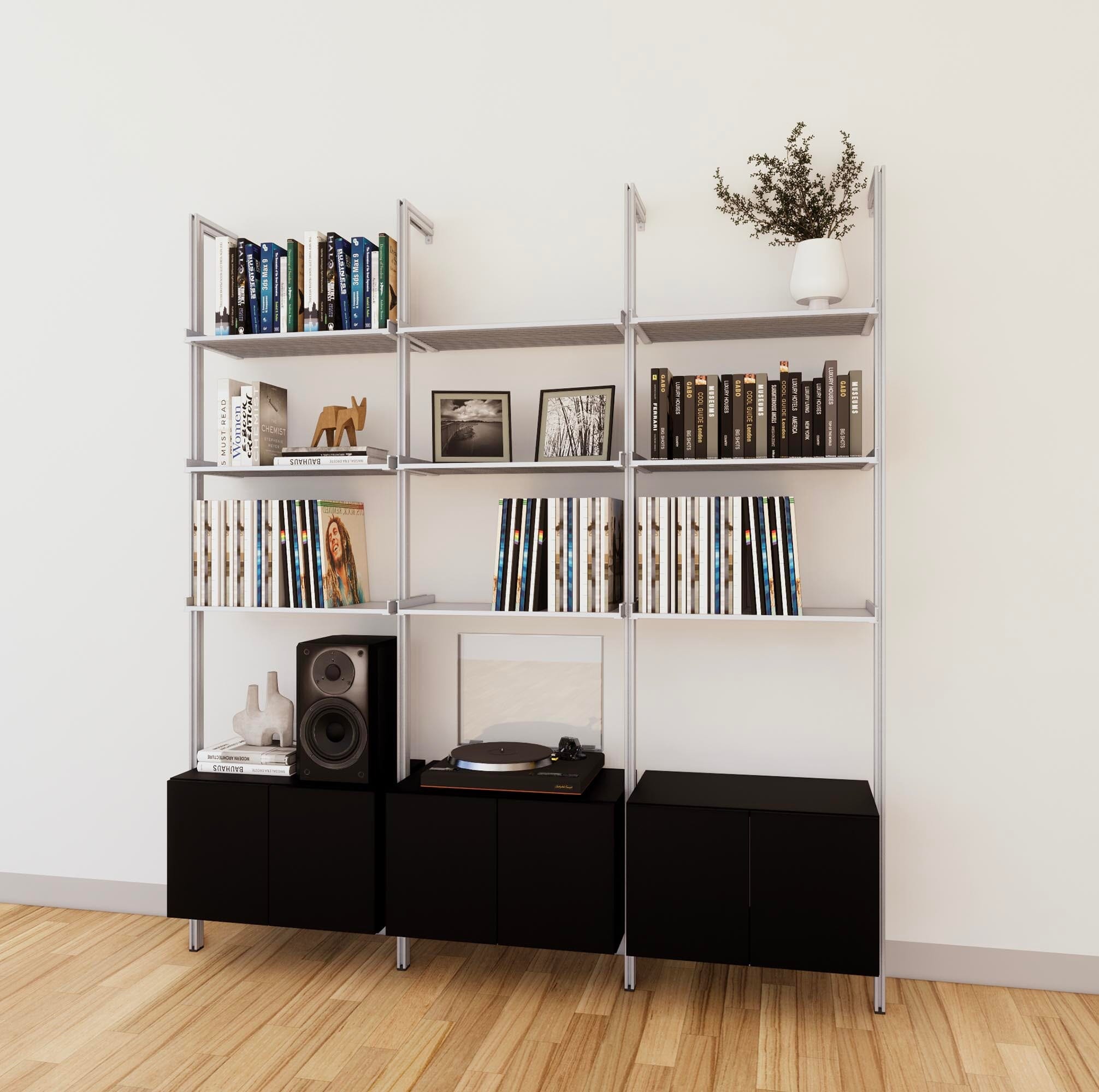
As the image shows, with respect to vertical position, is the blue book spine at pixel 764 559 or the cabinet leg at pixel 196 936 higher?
the blue book spine at pixel 764 559

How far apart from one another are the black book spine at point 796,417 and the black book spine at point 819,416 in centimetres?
4

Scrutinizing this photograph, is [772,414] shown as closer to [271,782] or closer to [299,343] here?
[299,343]

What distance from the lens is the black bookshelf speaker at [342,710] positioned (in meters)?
2.84

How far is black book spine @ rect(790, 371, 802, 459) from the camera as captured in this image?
2.62m

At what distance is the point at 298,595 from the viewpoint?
2928 mm

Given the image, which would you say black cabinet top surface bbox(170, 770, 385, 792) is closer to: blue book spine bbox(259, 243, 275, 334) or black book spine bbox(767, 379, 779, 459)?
blue book spine bbox(259, 243, 275, 334)

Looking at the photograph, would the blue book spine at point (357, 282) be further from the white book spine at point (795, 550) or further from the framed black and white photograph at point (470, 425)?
the white book spine at point (795, 550)

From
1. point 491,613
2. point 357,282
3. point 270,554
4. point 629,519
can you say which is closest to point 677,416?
point 629,519

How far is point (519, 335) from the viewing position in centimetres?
287

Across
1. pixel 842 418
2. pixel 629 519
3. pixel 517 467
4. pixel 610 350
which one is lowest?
pixel 629 519

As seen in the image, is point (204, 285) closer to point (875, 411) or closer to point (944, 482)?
point (875, 411)

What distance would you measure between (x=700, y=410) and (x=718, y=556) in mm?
402

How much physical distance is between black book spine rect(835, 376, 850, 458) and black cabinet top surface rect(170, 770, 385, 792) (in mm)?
1619

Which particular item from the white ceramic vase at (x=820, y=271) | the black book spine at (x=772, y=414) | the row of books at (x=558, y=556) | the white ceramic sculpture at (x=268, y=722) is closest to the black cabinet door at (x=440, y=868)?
the white ceramic sculpture at (x=268, y=722)
